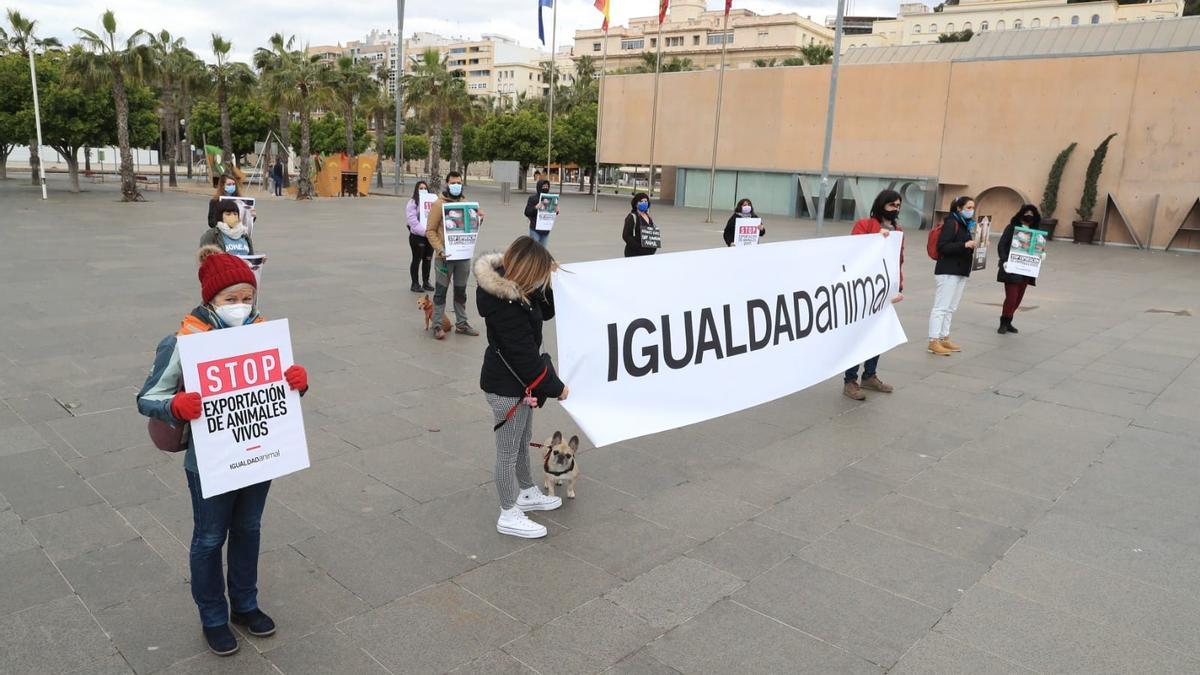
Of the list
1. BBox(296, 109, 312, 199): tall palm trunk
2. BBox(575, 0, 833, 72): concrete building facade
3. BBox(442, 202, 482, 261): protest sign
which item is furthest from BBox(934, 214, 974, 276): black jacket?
Result: BBox(575, 0, 833, 72): concrete building facade

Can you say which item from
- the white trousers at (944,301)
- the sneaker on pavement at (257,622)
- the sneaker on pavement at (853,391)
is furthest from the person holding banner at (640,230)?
the sneaker on pavement at (257,622)

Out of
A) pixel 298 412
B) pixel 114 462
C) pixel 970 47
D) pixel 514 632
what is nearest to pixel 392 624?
pixel 514 632

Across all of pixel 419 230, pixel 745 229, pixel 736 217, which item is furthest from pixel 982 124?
pixel 419 230

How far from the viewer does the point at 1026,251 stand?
11.2m

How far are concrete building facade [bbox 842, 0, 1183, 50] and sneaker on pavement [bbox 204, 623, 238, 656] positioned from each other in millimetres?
102139

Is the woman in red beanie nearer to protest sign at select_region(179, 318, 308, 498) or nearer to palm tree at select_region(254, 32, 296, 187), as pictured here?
protest sign at select_region(179, 318, 308, 498)

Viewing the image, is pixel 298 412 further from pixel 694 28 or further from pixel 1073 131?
pixel 694 28

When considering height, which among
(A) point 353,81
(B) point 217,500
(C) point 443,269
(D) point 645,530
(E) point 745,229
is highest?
(A) point 353,81

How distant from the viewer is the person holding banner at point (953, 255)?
976 cm

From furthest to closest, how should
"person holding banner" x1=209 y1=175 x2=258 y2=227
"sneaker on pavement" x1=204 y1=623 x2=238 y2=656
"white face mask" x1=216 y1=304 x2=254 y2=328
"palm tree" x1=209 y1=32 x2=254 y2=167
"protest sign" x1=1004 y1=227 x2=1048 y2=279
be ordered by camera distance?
"palm tree" x1=209 y1=32 x2=254 y2=167, "protest sign" x1=1004 y1=227 x2=1048 y2=279, "person holding banner" x1=209 y1=175 x2=258 y2=227, "sneaker on pavement" x1=204 y1=623 x2=238 y2=656, "white face mask" x1=216 y1=304 x2=254 y2=328

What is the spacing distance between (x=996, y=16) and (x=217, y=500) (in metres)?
129

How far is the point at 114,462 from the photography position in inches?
226

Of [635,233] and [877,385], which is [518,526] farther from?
[635,233]

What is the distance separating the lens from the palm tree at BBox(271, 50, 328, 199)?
120 feet
